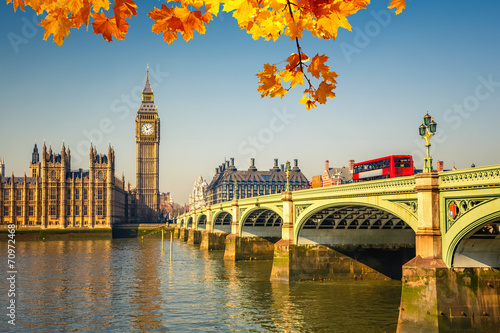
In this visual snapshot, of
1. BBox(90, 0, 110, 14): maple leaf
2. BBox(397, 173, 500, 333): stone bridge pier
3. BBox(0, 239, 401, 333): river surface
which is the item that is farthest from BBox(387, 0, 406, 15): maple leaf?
BBox(0, 239, 401, 333): river surface

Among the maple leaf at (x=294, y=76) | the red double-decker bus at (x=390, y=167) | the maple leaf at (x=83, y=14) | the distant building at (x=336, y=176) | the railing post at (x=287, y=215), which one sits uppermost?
the distant building at (x=336, y=176)

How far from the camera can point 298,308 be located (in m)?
32.6

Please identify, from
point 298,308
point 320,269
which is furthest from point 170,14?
point 320,269

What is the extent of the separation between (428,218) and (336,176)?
119018mm

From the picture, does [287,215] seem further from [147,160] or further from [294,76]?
[147,160]

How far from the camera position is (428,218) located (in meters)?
24.7

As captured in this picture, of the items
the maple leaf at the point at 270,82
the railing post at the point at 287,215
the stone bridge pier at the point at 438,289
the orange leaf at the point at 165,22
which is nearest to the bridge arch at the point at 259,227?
the railing post at the point at 287,215

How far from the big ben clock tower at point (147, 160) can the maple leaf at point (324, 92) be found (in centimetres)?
18582

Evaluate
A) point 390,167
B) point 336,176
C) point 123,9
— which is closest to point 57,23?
point 123,9

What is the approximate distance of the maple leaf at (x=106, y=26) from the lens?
142 inches

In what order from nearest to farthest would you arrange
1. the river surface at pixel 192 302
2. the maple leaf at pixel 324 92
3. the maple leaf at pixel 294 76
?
the maple leaf at pixel 324 92 < the maple leaf at pixel 294 76 < the river surface at pixel 192 302

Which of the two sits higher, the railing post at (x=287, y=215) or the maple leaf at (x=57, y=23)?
the maple leaf at (x=57, y=23)

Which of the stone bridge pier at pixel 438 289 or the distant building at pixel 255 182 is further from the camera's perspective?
the distant building at pixel 255 182

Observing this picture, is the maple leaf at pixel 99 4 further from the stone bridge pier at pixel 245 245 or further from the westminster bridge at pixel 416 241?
the stone bridge pier at pixel 245 245
